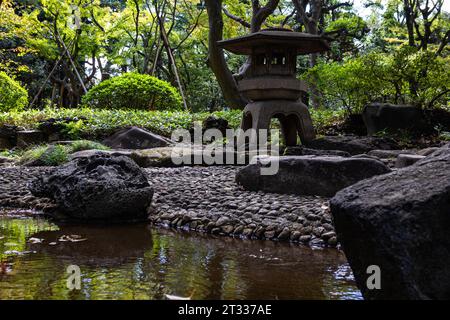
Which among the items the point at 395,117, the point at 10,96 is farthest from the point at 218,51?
the point at 10,96

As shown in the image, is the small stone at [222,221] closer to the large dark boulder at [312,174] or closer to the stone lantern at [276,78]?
the large dark boulder at [312,174]

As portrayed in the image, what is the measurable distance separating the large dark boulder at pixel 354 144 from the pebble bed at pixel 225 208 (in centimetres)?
292

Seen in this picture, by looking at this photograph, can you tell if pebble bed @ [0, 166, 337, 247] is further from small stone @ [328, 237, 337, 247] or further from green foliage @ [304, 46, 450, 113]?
green foliage @ [304, 46, 450, 113]

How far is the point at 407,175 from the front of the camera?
8.20ft

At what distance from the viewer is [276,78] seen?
377 inches

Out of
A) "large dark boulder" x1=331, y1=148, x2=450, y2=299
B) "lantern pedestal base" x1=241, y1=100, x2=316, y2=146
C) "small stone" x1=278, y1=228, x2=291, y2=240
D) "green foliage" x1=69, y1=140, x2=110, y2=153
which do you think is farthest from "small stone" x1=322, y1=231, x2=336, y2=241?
"green foliage" x1=69, y1=140, x2=110, y2=153

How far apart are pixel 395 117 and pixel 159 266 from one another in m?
8.76

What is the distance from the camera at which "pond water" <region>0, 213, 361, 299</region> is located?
2974 millimetres

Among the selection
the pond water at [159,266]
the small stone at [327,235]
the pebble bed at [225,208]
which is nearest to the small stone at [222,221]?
the pebble bed at [225,208]

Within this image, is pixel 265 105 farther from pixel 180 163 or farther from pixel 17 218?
pixel 17 218

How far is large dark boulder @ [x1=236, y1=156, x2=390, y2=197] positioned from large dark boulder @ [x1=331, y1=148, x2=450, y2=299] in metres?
3.25

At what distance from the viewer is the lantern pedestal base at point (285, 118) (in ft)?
31.4
